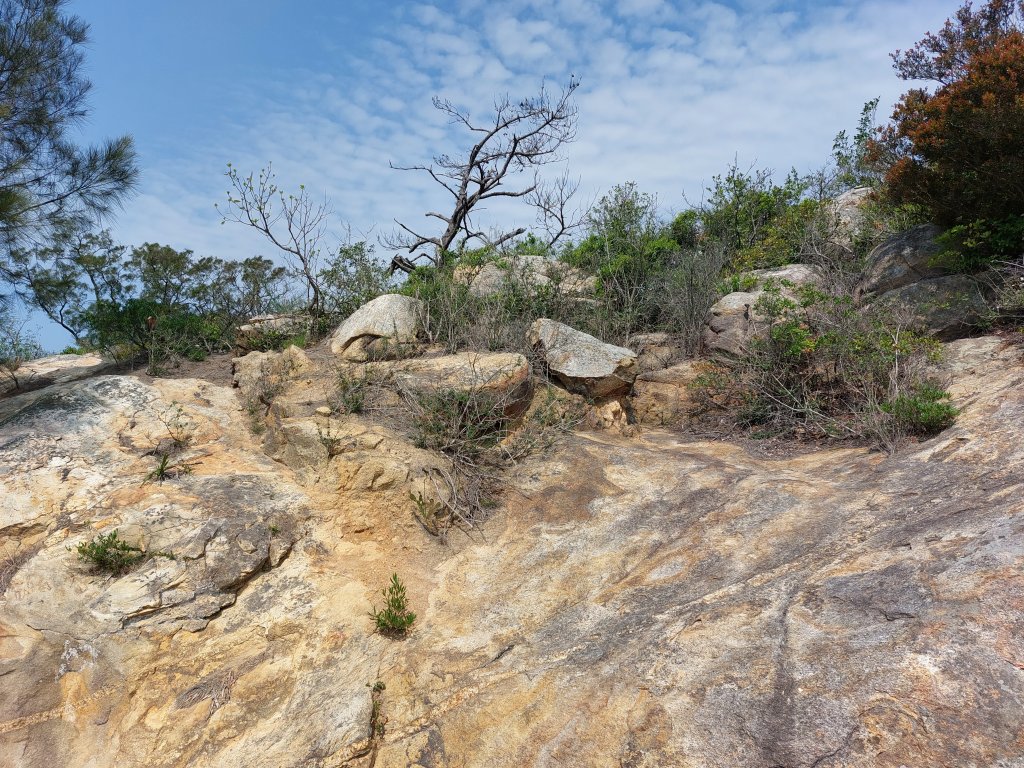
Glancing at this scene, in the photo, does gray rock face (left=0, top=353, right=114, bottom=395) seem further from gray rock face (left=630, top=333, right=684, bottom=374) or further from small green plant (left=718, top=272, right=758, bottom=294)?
small green plant (left=718, top=272, right=758, bottom=294)

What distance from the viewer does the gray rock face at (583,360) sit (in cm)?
743

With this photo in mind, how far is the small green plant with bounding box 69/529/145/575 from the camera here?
15.0 feet

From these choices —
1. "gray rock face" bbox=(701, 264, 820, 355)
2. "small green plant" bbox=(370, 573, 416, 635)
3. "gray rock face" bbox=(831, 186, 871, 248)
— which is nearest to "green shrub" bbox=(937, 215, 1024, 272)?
"gray rock face" bbox=(701, 264, 820, 355)

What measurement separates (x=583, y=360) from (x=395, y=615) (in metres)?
3.92

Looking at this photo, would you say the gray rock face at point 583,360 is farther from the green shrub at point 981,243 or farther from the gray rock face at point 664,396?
the green shrub at point 981,243

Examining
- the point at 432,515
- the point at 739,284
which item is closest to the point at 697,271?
the point at 739,284

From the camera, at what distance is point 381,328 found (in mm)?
8039

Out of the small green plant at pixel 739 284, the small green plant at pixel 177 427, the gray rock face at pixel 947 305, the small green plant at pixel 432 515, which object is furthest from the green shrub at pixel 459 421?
the gray rock face at pixel 947 305

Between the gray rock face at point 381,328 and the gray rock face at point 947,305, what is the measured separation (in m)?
5.53

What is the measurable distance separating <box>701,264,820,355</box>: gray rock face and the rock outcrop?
7.35 ft

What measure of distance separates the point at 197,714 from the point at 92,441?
2.89 meters

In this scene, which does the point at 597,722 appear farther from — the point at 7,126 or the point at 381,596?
the point at 7,126

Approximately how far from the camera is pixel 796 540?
4.43 meters

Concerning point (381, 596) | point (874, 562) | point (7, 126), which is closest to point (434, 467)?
point (381, 596)
